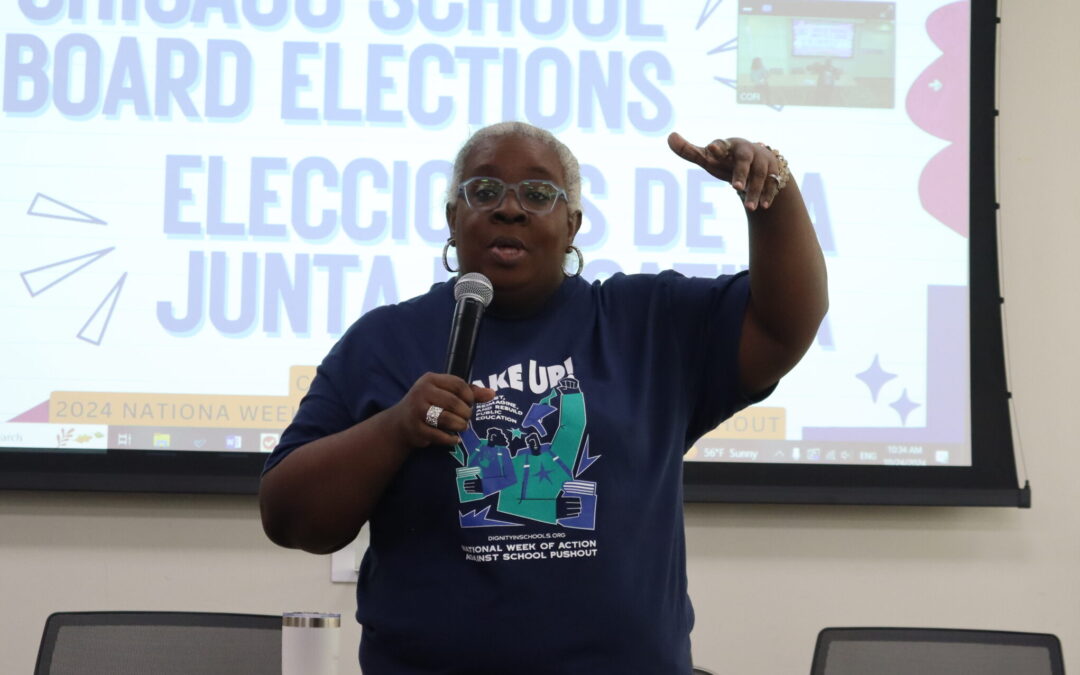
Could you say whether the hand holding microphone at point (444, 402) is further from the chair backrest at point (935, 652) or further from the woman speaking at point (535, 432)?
the chair backrest at point (935, 652)

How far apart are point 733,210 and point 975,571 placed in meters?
1.13

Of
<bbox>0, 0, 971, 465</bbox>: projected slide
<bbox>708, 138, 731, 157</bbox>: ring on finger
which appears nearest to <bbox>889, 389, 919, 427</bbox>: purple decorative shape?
<bbox>0, 0, 971, 465</bbox>: projected slide

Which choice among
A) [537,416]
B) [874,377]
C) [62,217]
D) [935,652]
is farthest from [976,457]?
[62,217]

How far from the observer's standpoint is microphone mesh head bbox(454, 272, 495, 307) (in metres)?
1.34

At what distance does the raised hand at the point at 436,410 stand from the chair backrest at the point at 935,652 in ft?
4.50

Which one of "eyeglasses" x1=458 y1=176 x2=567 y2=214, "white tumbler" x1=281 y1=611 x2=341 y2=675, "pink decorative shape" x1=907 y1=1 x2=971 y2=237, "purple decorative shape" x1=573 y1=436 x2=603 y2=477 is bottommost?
"white tumbler" x1=281 y1=611 x2=341 y2=675

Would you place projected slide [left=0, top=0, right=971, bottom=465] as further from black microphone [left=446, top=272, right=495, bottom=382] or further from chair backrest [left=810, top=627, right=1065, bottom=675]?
black microphone [left=446, top=272, right=495, bottom=382]

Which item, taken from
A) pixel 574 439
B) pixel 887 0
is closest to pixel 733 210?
pixel 887 0

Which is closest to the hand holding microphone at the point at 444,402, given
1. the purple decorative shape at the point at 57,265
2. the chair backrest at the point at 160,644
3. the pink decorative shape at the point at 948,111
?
the chair backrest at the point at 160,644

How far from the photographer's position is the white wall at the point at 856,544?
120 inches

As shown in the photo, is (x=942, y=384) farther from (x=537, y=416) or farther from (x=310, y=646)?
(x=310, y=646)

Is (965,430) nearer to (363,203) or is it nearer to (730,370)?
(363,203)

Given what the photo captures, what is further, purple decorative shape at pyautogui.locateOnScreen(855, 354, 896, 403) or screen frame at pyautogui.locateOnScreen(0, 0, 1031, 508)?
purple decorative shape at pyautogui.locateOnScreen(855, 354, 896, 403)

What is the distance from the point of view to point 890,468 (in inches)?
122
